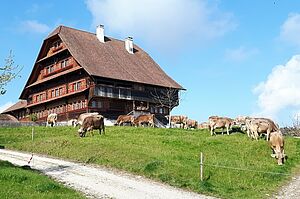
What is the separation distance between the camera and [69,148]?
2711 centimetres

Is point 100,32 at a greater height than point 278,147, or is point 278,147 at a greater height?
point 100,32

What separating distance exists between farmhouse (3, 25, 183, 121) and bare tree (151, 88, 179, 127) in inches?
6.6

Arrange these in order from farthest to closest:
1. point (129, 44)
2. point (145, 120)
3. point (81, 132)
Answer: point (129, 44) → point (145, 120) → point (81, 132)

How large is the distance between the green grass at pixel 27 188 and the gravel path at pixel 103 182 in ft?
3.55

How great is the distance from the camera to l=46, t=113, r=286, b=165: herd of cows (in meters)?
24.7

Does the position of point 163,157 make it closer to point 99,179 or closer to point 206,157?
point 206,157

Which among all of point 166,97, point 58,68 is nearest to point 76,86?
point 58,68

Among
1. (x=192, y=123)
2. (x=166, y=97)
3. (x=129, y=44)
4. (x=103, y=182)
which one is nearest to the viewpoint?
(x=103, y=182)

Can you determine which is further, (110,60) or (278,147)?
(110,60)

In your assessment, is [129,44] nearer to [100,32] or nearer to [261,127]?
[100,32]

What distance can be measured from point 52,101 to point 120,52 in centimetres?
1340

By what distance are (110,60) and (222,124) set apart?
104 feet

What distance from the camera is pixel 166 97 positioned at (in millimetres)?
66938

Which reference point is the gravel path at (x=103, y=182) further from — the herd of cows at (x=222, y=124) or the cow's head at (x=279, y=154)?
the herd of cows at (x=222, y=124)
